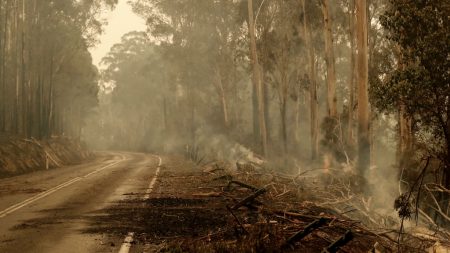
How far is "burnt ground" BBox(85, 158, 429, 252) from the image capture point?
7.56 metres

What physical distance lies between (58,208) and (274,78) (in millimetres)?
27013

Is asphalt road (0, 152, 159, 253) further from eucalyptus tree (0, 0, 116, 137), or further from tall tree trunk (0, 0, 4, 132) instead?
eucalyptus tree (0, 0, 116, 137)

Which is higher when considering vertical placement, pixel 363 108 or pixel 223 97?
pixel 223 97

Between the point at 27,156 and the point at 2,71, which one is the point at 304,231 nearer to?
the point at 27,156

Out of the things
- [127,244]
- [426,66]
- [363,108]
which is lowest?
[127,244]

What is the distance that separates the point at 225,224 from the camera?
32.1 ft

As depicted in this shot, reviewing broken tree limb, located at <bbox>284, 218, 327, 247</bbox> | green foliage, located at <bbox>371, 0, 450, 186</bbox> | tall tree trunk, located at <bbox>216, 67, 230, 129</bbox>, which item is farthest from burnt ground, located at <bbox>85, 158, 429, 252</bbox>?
tall tree trunk, located at <bbox>216, 67, 230, 129</bbox>

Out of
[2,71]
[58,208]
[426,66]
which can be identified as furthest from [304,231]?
[2,71]

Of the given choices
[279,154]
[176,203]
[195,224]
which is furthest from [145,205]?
[279,154]

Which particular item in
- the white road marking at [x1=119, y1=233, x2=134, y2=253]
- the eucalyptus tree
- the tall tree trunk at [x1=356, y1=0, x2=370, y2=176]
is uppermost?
the eucalyptus tree

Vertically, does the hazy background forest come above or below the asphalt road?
above

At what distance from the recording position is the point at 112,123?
332 ft

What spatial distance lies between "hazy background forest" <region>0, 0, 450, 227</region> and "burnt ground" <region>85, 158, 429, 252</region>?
48.5 inches

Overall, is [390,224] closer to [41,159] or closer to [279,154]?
[41,159]
